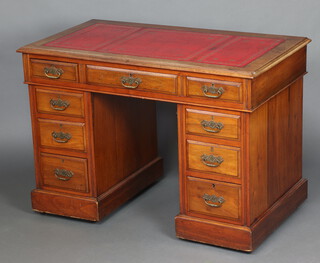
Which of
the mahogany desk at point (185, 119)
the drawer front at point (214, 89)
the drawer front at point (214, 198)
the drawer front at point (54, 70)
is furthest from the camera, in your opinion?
the drawer front at point (54, 70)

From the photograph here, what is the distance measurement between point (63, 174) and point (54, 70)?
1.81 ft

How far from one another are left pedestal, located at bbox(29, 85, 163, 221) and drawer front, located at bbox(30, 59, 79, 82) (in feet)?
0.22

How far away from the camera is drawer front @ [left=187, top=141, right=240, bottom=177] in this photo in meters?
4.73

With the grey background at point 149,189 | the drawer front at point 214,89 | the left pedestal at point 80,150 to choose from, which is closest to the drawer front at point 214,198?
the grey background at point 149,189

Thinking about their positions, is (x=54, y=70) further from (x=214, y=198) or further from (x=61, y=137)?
(x=214, y=198)

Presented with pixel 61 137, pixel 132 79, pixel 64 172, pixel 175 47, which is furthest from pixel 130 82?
pixel 64 172

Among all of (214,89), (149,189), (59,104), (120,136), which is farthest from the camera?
(149,189)

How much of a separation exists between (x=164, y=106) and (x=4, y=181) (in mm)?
1040

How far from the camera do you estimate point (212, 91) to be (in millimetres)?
4645

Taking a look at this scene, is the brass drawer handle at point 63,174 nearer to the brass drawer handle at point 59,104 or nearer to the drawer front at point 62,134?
the drawer front at point 62,134

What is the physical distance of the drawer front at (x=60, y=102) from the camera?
5059 millimetres

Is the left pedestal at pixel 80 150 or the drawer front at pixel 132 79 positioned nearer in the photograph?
the drawer front at pixel 132 79

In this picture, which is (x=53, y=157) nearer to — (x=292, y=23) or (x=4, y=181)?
(x=4, y=181)

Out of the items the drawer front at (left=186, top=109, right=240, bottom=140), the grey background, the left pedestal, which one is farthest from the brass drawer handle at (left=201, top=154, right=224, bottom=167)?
the left pedestal
